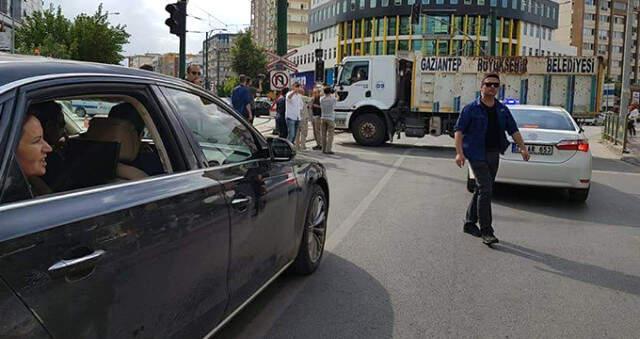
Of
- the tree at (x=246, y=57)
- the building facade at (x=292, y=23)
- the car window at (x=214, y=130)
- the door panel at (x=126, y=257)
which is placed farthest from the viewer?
the building facade at (x=292, y=23)

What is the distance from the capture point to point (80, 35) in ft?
128

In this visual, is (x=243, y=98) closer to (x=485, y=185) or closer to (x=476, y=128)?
(x=476, y=128)

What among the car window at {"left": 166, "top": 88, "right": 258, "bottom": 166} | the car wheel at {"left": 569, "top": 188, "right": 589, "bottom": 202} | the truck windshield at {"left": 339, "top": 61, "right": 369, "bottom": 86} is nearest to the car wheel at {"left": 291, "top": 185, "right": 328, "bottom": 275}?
the car window at {"left": 166, "top": 88, "right": 258, "bottom": 166}

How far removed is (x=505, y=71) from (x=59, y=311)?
17228 millimetres

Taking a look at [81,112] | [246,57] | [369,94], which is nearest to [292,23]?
[246,57]

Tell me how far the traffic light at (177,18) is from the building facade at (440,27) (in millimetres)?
59538

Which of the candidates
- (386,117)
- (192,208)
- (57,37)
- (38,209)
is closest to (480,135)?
(192,208)

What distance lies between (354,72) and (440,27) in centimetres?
6033

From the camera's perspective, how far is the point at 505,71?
57.5 ft

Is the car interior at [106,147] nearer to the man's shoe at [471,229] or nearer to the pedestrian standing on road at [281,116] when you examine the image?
the man's shoe at [471,229]

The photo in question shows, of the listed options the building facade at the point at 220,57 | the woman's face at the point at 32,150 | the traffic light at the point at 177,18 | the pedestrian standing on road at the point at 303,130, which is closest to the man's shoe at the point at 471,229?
the woman's face at the point at 32,150

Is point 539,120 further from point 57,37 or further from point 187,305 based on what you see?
point 57,37

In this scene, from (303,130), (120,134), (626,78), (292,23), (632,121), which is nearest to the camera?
(120,134)

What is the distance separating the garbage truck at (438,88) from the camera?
17.2 m
